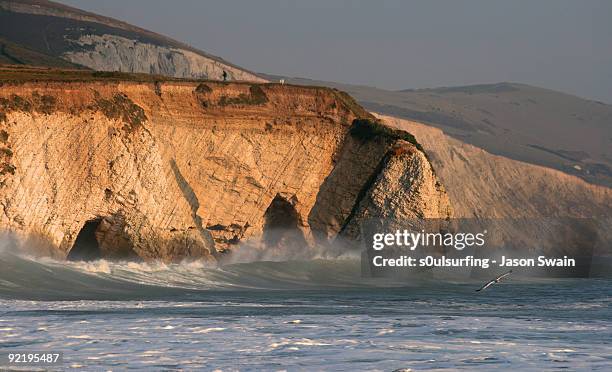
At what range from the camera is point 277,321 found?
29453 millimetres

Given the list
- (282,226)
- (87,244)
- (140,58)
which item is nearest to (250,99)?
(282,226)

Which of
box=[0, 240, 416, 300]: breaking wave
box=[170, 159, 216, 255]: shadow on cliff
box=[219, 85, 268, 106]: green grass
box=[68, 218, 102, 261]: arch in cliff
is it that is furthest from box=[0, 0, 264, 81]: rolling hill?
box=[68, 218, 102, 261]: arch in cliff

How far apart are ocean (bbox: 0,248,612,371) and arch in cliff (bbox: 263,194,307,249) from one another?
4.03m

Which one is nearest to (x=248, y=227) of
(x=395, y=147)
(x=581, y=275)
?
(x=395, y=147)

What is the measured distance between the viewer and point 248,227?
5156cm

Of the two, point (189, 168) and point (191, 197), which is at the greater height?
point (189, 168)

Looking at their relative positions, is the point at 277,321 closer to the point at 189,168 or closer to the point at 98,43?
the point at 189,168

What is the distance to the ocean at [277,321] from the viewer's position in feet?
75.1

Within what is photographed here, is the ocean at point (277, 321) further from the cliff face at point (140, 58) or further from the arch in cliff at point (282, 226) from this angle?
the cliff face at point (140, 58)

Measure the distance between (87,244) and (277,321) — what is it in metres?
17.1

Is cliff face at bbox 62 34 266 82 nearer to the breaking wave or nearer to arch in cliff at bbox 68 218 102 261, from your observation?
the breaking wave

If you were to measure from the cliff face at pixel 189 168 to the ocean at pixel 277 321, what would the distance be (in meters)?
1.71

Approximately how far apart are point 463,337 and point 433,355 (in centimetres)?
341

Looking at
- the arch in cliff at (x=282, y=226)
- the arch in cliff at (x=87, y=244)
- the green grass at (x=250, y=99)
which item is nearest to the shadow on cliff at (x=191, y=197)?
the green grass at (x=250, y=99)
